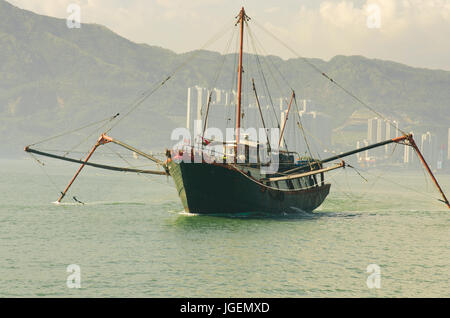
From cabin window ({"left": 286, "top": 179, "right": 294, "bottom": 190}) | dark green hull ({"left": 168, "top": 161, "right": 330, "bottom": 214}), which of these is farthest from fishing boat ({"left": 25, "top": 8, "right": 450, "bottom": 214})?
cabin window ({"left": 286, "top": 179, "right": 294, "bottom": 190})

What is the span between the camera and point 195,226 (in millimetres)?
36812

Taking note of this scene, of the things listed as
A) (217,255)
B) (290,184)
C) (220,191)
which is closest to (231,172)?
(220,191)

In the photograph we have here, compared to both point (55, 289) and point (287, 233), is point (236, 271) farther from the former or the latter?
point (287, 233)

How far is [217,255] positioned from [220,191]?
37.0ft

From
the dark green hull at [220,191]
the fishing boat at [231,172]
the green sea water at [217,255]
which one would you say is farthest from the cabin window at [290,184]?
the dark green hull at [220,191]

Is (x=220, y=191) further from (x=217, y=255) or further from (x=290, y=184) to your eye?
(x=217, y=255)

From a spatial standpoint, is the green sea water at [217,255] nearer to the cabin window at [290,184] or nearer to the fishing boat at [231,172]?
the fishing boat at [231,172]

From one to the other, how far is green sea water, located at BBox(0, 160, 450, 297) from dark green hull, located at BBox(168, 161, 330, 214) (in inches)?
34.2

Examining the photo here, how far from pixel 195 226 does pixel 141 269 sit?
40.5ft

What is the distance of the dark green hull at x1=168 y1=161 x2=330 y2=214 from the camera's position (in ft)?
126

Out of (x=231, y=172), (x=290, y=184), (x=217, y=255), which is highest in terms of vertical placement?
(x=231, y=172)

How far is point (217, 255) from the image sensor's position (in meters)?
28.0
